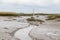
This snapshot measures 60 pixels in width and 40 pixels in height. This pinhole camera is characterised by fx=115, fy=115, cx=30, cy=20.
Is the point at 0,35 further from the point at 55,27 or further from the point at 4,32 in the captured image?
the point at 55,27

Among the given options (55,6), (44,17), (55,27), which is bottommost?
(55,27)

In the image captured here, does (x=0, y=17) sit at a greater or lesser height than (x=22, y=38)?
greater

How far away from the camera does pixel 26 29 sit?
178 cm

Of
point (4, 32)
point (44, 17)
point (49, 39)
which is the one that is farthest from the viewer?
point (44, 17)

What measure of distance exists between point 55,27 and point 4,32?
2.49 feet

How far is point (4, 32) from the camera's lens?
1.69 m

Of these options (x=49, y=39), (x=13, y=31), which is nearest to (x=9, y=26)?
(x=13, y=31)

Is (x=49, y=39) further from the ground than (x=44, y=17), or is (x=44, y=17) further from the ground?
(x=44, y=17)

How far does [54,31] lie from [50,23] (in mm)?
158

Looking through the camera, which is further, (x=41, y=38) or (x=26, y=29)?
(x=26, y=29)

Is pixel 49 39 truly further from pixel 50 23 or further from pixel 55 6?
pixel 55 6

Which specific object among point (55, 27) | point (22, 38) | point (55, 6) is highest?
point (55, 6)

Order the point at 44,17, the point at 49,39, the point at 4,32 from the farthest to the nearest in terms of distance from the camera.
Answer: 1. the point at 44,17
2. the point at 4,32
3. the point at 49,39

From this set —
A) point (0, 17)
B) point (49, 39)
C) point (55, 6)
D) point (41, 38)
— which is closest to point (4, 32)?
point (0, 17)
